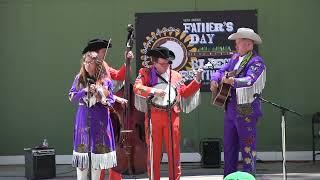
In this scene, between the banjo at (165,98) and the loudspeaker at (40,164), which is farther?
the loudspeaker at (40,164)

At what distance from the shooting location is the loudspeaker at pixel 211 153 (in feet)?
30.8

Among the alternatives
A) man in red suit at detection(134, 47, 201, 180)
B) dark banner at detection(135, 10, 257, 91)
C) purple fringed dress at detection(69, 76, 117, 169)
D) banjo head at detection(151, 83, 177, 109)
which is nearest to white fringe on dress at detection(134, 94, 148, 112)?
man in red suit at detection(134, 47, 201, 180)

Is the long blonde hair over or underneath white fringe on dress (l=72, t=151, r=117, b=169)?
over

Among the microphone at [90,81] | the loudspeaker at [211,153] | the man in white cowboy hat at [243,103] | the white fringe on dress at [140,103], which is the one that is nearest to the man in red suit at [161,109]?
the white fringe on dress at [140,103]

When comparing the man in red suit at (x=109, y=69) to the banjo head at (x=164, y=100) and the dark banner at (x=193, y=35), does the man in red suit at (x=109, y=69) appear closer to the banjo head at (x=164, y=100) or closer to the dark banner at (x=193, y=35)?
the banjo head at (x=164, y=100)

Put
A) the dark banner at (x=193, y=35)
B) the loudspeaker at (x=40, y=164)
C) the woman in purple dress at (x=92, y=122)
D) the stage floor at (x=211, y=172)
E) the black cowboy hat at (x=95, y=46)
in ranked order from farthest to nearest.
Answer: the dark banner at (x=193, y=35)
the loudspeaker at (x=40, y=164)
the stage floor at (x=211, y=172)
the black cowboy hat at (x=95, y=46)
the woman in purple dress at (x=92, y=122)

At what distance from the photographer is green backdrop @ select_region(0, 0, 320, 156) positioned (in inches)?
396

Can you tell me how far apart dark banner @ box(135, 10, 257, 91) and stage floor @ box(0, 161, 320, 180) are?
5.46ft

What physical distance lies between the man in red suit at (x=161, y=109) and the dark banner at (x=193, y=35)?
133 inches

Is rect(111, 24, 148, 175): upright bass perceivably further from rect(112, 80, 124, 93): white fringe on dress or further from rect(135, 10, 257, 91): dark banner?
rect(135, 10, 257, 91): dark banner

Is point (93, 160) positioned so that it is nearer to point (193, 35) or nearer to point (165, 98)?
point (165, 98)

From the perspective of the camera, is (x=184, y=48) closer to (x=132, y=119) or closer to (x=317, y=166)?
(x=317, y=166)

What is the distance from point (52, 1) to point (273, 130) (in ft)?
15.2

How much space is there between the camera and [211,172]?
8891 mm
